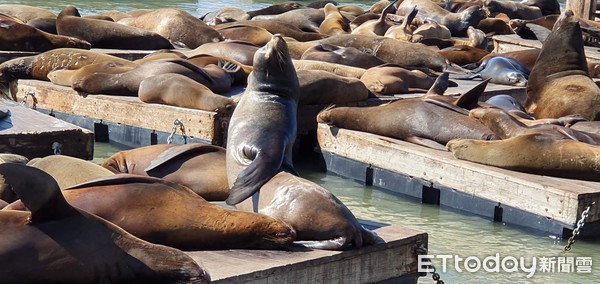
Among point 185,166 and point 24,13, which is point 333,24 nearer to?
point 24,13

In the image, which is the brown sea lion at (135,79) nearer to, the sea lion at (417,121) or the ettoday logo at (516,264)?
the sea lion at (417,121)

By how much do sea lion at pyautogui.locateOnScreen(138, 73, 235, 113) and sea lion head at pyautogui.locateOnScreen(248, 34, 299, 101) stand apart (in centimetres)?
250

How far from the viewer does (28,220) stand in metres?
3.67

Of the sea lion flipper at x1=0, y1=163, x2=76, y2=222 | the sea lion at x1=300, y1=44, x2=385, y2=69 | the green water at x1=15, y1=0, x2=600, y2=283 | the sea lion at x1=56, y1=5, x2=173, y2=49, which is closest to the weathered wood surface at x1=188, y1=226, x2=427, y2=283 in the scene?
the green water at x1=15, y1=0, x2=600, y2=283

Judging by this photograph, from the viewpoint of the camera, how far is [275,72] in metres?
5.98

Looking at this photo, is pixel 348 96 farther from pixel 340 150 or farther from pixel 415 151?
pixel 415 151

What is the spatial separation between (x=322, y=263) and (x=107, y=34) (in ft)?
26.6

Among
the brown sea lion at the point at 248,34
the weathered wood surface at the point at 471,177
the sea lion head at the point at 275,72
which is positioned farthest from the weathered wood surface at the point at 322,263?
the brown sea lion at the point at 248,34

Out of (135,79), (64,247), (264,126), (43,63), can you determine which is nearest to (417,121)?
(135,79)

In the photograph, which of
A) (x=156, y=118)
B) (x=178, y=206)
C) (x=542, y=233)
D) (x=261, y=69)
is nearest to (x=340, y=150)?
(x=156, y=118)

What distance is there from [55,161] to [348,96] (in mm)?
4534

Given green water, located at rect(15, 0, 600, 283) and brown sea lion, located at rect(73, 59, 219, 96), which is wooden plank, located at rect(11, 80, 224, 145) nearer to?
brown sea lion, located at rect(73, 59, 219, 96)

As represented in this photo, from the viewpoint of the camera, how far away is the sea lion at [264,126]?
16.9 feet

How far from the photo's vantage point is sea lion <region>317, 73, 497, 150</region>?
801 cm
